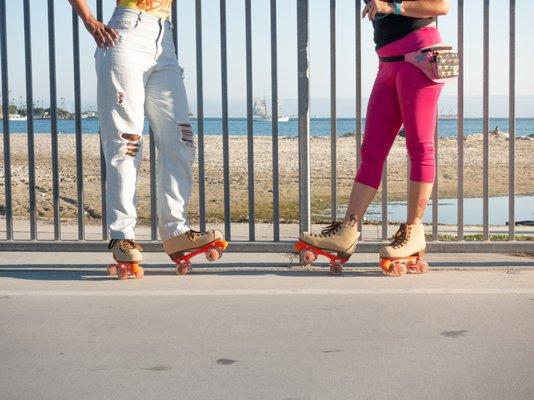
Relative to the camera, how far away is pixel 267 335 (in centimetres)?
380

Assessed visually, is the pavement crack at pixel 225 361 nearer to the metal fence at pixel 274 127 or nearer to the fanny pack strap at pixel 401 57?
the fanny pack strap at pixel 401 57

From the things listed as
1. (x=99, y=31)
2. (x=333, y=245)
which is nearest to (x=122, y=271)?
(x=333, y=245)

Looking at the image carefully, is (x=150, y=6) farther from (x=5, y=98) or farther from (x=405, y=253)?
(x=405, y=253)

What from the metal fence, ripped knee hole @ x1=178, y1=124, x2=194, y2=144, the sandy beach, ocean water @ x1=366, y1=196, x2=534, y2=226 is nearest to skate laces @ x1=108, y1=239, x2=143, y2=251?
ripped knee hole @ x1=178, y1=124, x2=194, y2=144

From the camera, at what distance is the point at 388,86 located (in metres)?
5.16

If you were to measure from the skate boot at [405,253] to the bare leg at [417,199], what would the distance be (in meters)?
0.04

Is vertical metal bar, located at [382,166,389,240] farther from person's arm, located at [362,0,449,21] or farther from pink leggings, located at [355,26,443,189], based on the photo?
person's arm, located at [362,0,449,21]

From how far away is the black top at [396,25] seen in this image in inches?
197

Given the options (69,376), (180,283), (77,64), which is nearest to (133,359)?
(69,376)

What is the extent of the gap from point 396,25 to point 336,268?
46.2 inches

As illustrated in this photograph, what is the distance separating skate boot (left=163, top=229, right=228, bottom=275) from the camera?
16.9 ft

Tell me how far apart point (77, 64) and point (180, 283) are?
1.50 metres

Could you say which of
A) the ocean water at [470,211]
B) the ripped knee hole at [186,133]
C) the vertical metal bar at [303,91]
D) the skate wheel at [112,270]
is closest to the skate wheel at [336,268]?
the vertical metal bar at [303,91]

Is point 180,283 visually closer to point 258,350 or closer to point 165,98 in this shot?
point 165,98
